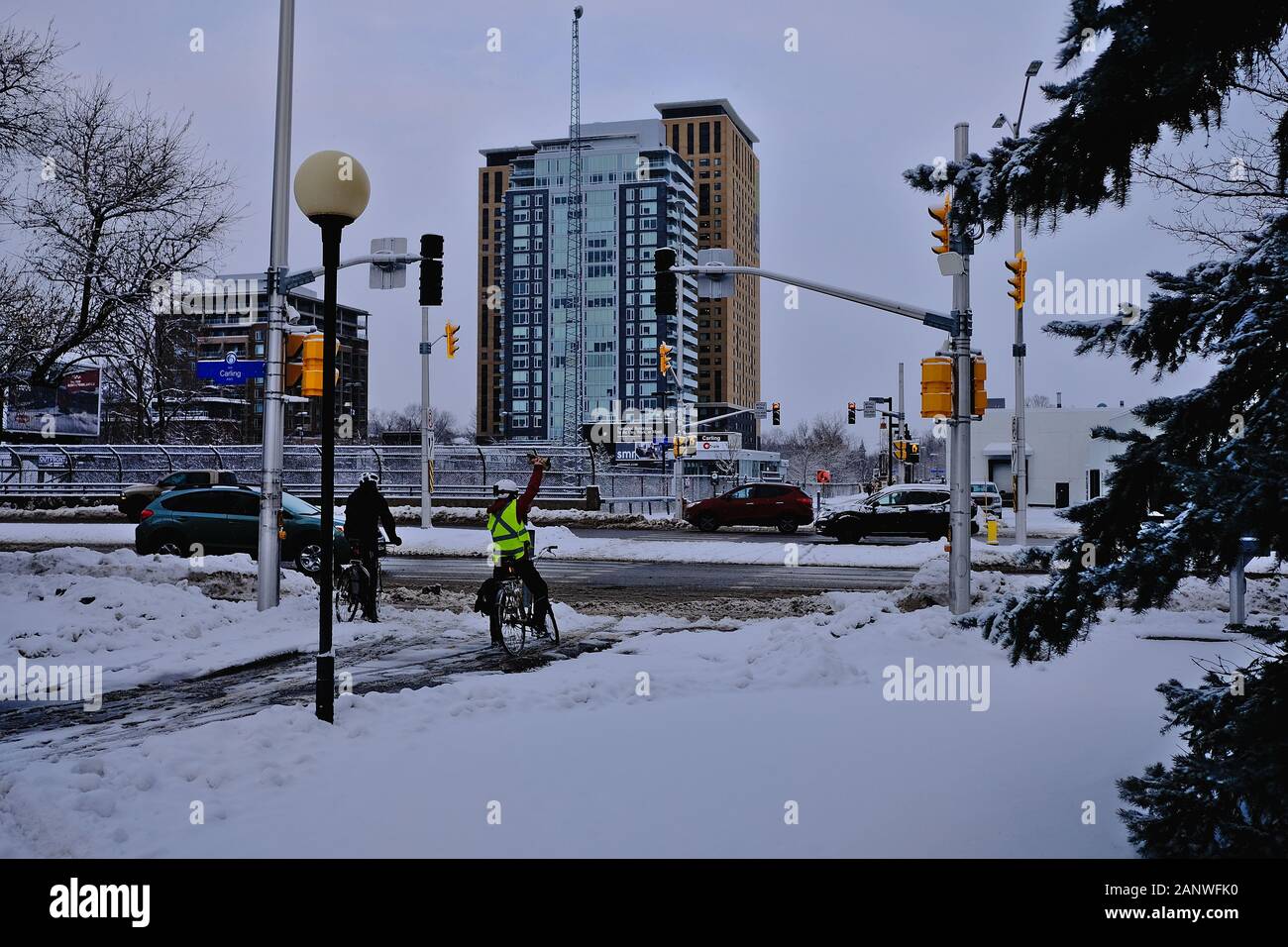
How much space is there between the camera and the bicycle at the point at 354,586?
42.9 ft

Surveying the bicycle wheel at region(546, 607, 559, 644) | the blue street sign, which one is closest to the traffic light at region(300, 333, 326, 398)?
the bicycle wheel at region(546, 607, 559, 644)

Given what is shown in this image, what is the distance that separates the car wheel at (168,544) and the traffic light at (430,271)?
7.73m

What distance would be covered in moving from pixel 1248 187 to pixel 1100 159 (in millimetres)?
12131

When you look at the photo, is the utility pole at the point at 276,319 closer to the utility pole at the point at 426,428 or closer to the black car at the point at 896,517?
the utility pole at the point at 426,428

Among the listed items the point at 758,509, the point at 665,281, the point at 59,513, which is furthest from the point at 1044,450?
the point at 59,513

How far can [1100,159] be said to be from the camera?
520 cm

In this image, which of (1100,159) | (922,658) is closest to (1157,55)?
(1100,159)

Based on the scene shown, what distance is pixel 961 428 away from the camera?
44.4ft

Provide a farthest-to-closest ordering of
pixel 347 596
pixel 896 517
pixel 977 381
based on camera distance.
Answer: pixel 896 517 < pixel 977 381 < pixel 347 596

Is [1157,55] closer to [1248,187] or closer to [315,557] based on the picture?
[1248,187]

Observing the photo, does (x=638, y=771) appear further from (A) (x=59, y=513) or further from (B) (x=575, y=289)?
(B) (x=575, y=289)

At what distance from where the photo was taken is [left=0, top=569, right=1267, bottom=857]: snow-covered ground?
5129 millimetres

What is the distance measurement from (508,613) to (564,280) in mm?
151393

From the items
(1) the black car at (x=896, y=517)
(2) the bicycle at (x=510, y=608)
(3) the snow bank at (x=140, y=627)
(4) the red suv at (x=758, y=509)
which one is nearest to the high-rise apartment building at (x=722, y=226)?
(4) the red suv at (x=758, y=509)
